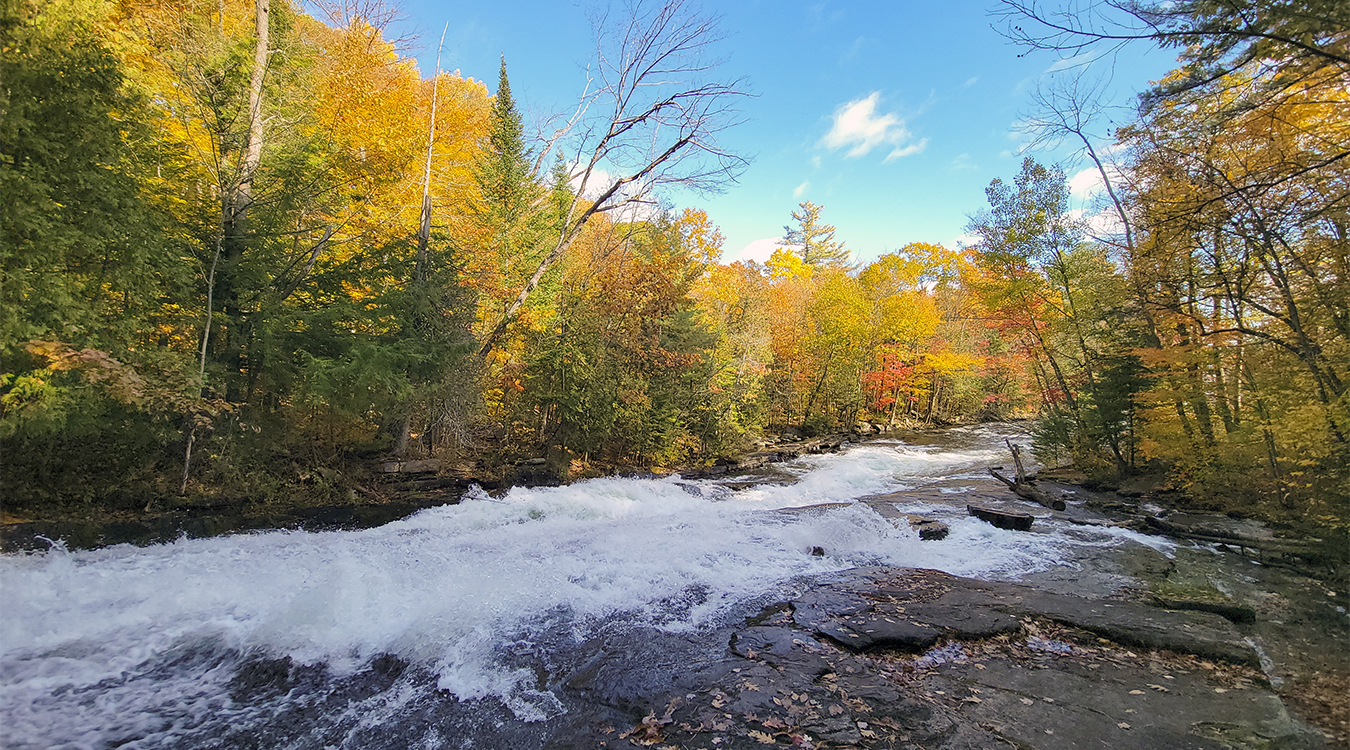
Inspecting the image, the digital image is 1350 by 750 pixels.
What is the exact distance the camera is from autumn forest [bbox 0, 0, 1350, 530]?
5.61 meters

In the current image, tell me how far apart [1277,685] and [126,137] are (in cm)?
1398

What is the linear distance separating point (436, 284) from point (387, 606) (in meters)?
7.68

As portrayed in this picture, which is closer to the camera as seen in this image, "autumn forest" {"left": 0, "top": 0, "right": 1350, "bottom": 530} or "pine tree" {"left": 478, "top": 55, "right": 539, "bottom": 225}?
"autumn forest" {"left": 0, "top": 0, "right": 1350, "bottom": 530}

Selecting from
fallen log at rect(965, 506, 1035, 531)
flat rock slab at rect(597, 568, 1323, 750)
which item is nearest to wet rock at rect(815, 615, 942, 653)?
flat rock slab at rect(597, 568, 1323, 750)

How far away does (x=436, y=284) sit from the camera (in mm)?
10719

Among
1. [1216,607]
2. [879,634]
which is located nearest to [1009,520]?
[1216,607]

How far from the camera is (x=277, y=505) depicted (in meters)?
8.31

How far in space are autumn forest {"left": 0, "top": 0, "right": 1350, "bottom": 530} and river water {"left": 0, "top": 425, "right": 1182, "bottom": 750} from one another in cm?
252

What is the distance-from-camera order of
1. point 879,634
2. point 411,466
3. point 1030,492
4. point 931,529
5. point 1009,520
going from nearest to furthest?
point 879,634
point 931,529
point 1009,520
point 411,466
point 1030,492

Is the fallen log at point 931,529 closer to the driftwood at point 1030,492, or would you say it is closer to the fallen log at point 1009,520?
the fallen log at point 1009,520

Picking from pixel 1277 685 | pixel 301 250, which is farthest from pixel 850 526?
pixel 301 250

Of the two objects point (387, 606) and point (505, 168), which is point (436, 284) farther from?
point (505, 168)

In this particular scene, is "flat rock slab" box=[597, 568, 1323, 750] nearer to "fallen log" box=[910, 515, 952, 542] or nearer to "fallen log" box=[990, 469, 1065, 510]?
"fallen log" box=[910, 515, 952, 542]

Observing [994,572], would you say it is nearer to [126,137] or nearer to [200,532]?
[200,532]
